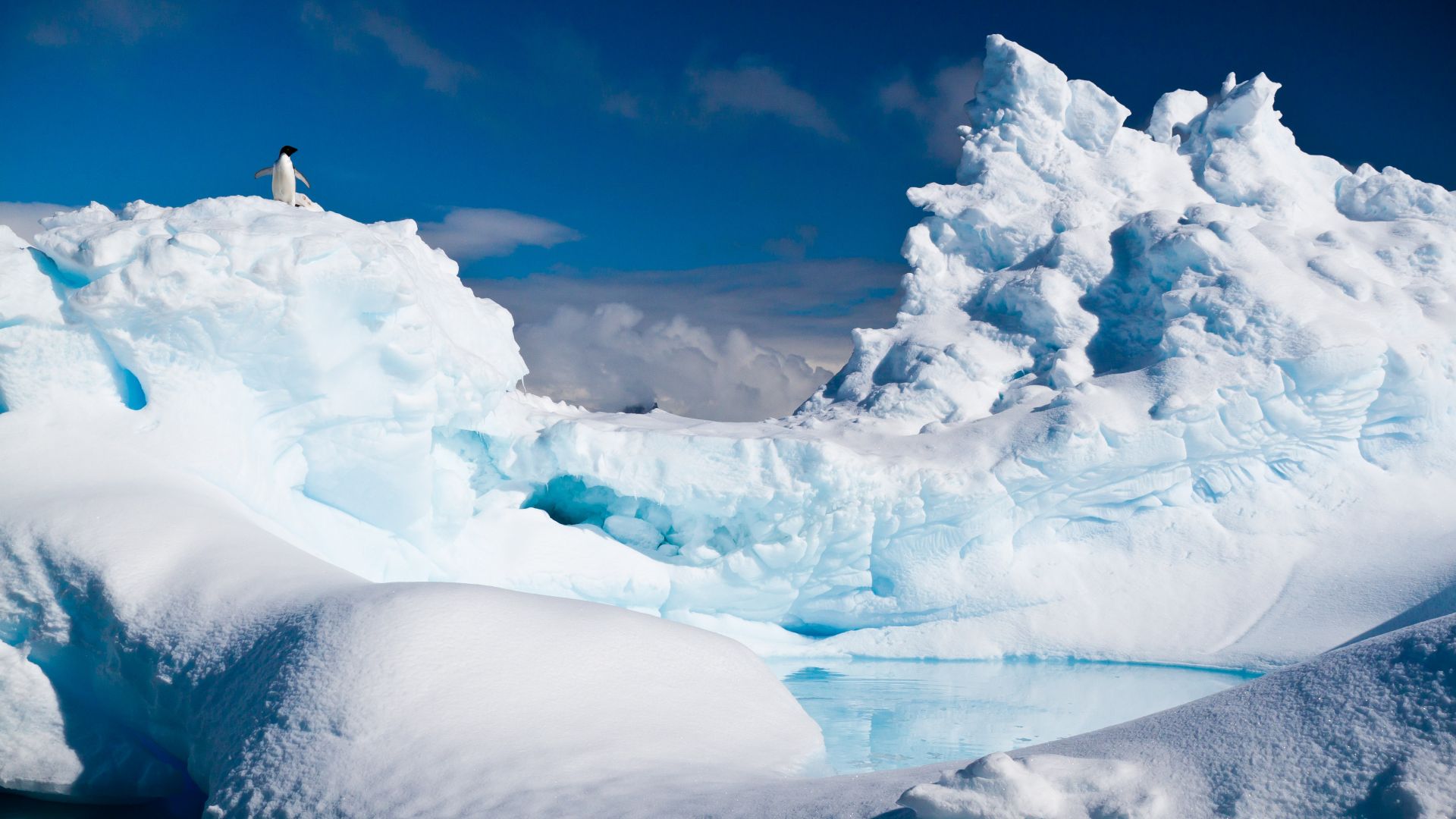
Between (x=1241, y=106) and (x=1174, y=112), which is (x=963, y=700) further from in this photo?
(x=1174, y=112)

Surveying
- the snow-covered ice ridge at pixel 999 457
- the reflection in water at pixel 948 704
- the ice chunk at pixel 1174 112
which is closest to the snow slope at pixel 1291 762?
the reflection in water at pixel 948 704

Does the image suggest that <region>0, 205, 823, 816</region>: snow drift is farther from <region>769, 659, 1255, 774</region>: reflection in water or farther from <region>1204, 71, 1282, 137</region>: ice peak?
<region>1204, 71, 1282, 137</region>: ice peak

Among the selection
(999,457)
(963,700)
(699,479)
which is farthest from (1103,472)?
(699,479)

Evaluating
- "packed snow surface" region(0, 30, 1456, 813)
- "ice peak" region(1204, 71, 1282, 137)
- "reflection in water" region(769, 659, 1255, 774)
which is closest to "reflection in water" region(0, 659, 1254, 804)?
"reflection in water" region(769, 659, 1255, 774)

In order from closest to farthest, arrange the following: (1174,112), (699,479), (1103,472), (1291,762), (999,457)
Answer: (1291,762), (699,479), (999,457), (1103,472), (1174,112)

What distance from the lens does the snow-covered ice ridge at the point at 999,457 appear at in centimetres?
895

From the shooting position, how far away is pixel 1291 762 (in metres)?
2.85

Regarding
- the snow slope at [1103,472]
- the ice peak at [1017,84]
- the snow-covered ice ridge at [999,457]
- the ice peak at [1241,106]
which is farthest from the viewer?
the ice peak at [1017,84]

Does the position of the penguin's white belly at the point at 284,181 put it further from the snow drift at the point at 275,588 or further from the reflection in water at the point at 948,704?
the reflection in water at the point at 948,704

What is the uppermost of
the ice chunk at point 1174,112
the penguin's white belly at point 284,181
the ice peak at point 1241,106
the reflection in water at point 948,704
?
the ice chunk at point 1174,112

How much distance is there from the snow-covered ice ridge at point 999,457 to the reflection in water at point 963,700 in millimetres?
466

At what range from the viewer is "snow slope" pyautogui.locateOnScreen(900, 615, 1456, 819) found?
265cm

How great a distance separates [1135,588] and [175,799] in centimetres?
964

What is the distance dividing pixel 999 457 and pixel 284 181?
801 cm
